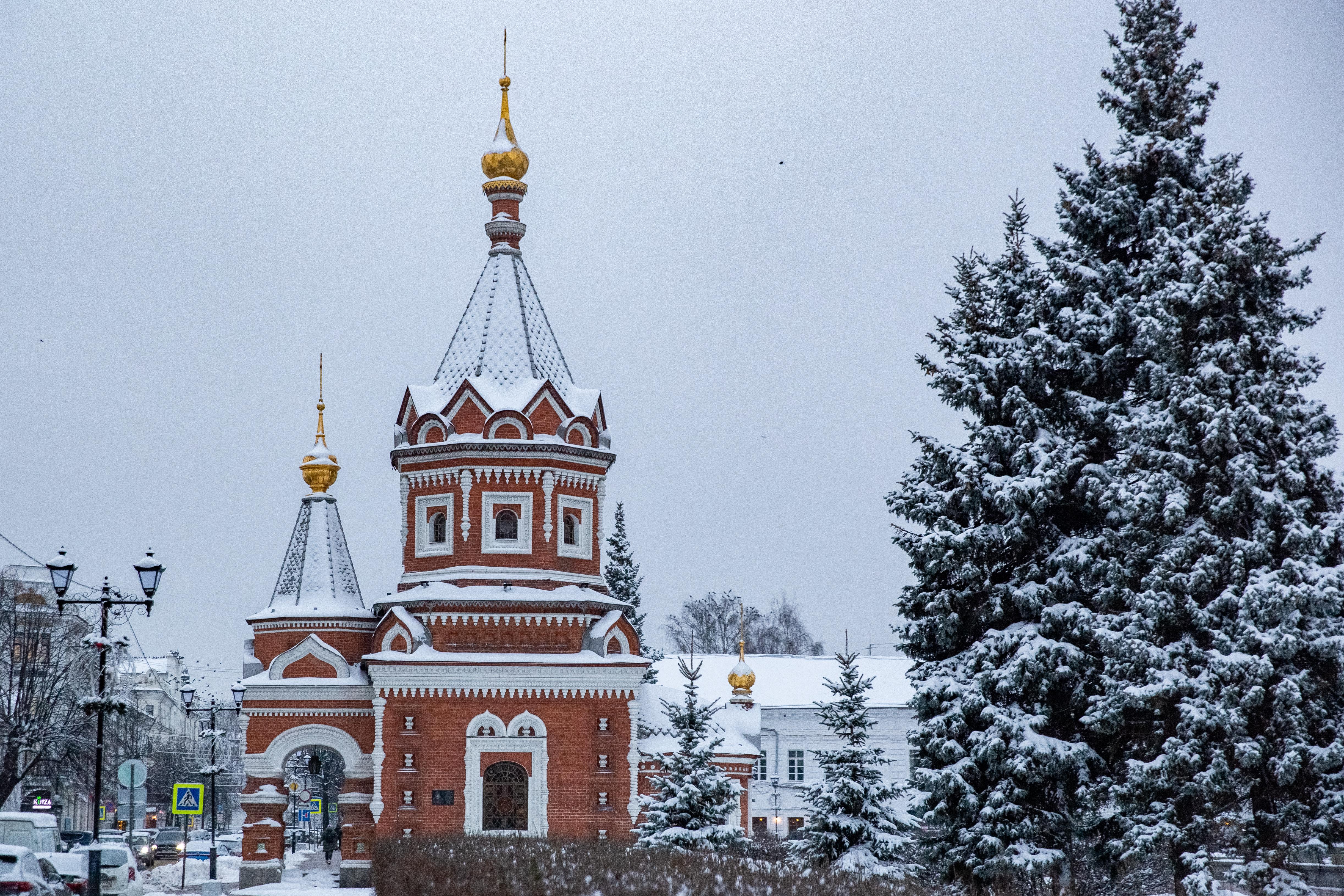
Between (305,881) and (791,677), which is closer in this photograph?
(305,881)

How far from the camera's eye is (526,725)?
32312 mm

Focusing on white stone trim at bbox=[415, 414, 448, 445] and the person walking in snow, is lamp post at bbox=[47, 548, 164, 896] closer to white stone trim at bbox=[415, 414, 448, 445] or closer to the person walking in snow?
white stone trim at bbox=[415, 414, 448, 445]

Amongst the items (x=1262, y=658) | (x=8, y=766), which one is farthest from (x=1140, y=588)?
(x=8, y=766)

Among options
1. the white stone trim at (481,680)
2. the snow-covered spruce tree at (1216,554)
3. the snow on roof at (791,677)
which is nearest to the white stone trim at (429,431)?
the white stone trim at (481,680)

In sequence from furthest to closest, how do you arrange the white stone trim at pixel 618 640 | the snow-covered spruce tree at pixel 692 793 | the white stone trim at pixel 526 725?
1. the white stone trim at pixel 618 640
2. the white stone trim at pixel 526 725
3. the snow-covered spruce tree at pixel 692 793

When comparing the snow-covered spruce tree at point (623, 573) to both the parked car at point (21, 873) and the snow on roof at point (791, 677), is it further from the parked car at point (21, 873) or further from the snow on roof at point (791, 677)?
the parked car at point (21, 873)

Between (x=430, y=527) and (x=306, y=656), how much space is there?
3911 mm

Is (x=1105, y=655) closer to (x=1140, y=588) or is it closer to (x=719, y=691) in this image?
(x=1140, y=588)

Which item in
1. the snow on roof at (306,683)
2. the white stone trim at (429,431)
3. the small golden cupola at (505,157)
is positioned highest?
the small golden cupola at (505,157)

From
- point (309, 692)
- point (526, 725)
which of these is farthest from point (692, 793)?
point (309, 692)

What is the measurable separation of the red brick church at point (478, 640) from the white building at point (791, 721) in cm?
2214

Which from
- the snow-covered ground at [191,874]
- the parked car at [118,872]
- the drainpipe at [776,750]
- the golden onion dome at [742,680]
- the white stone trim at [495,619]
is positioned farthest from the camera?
the drainpipe at [776,750]

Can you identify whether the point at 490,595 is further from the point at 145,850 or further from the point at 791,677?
the point at 791,677

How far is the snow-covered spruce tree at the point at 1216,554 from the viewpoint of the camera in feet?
58.9
